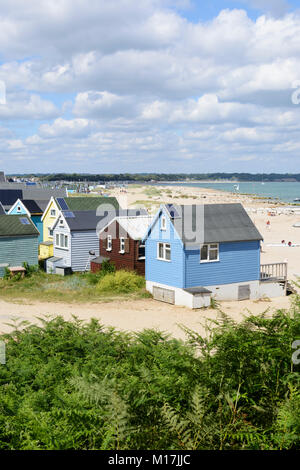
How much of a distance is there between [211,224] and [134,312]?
23.6ft

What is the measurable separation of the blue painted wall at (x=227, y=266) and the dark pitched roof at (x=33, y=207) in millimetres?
22116

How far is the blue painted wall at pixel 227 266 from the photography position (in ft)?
87.0

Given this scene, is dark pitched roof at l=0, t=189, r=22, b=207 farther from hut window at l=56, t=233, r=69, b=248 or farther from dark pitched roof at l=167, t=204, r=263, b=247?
dark pitched roof at l=167, t=204, r=263, b=247

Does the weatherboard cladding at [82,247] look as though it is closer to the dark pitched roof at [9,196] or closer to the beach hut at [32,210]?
the beach hut at [32,210]

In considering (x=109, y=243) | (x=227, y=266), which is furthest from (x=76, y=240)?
(x=227, y=266)

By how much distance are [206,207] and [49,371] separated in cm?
1972

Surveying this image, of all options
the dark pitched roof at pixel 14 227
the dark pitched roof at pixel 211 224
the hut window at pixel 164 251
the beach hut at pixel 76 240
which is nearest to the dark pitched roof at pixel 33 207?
the beach hut at pixel 76 240

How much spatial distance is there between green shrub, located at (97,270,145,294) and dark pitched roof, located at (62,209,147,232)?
21.0 ft

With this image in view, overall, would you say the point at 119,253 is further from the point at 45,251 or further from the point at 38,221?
the point at 38,221

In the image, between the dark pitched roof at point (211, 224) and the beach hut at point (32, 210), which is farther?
the beach hut at point (32, 210)

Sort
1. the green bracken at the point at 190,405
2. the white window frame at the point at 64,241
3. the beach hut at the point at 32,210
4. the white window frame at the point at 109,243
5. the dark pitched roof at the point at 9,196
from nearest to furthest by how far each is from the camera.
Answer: the green bracken at the point at 190,405 < the white window frame at the point at 109,243 < the white window frame at the point at 64,241 < the beach hut at the point at 32,210 < the dark pitched roof at the point at 9,196

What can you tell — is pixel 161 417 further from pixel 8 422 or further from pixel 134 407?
pixel 8 422

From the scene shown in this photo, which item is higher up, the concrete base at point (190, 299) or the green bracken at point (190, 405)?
the green bracken at point (190, 405)
